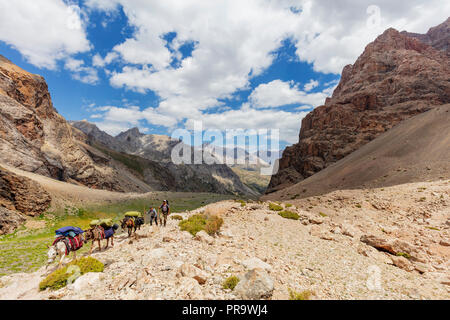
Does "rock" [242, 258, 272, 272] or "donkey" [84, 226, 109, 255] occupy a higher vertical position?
"rock" [242, 258, 272, 272]

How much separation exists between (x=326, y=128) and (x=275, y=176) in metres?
31.4

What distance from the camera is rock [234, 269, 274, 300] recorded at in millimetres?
5277

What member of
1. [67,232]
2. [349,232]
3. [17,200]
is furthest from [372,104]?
[17,200]

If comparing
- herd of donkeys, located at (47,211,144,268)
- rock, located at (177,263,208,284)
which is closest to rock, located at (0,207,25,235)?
herd of donkeys, located at (47,211,144,268)

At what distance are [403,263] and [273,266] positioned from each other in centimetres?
625

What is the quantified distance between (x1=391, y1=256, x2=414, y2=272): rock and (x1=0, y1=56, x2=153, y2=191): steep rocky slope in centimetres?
5354

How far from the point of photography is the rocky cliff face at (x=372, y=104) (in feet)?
236

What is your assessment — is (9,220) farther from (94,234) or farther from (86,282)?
(86,282)

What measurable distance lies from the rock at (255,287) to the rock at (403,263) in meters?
7.40

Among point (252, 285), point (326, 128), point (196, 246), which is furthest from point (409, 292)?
point (326, 128)

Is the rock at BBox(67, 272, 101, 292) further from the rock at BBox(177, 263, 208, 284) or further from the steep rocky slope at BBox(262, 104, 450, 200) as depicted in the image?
the steep rocky slope at BBox(262, 104, 450, 200)

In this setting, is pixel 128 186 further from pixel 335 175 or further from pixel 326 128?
pixel 326 128

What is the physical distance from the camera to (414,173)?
1201 inches
